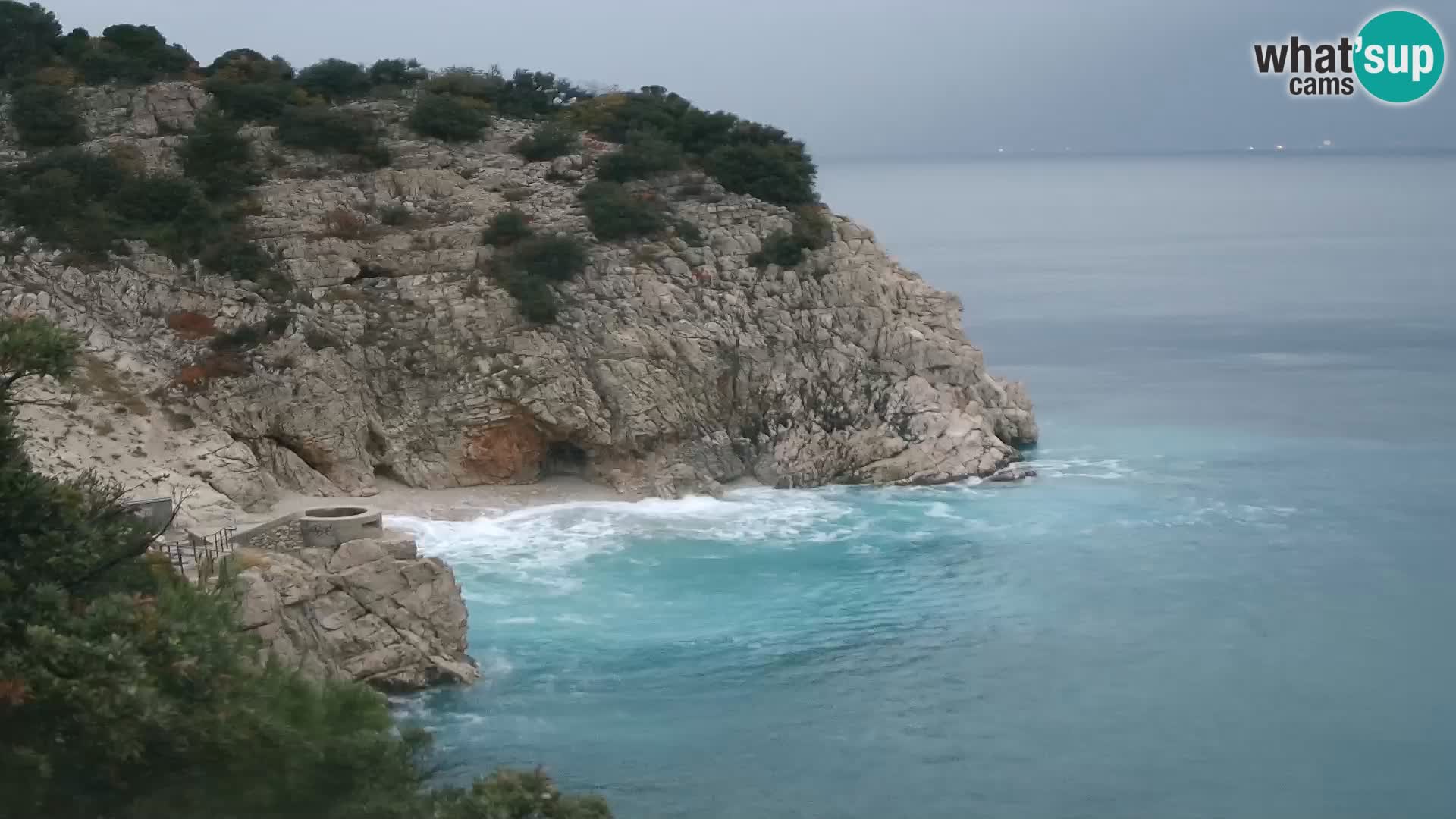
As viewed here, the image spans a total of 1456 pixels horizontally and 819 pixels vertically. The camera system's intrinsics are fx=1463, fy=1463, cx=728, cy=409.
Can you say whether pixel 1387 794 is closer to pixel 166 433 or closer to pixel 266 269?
pixel 166 433

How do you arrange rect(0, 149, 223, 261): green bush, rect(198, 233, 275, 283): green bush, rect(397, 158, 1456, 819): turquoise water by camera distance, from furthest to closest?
rect(198, 233, 275, 283): green bush, rect(0, 149, 223, 261): green bush, rect(397, 158, 1456, 819): turquoise water

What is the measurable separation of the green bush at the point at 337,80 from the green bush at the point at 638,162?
754 cm

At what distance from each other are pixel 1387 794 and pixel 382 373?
788 inches

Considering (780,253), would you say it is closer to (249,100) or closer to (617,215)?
(617,215)

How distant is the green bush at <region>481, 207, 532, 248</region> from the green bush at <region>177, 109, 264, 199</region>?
17.8ft

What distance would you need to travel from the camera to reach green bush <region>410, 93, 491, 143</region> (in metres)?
35.3

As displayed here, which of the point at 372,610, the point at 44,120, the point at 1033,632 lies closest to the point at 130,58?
the point at 44,120

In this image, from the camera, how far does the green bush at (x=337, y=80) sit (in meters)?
38.0

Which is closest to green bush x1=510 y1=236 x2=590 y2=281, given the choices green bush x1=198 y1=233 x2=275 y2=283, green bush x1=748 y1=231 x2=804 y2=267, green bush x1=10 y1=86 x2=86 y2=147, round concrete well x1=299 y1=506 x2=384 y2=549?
green bush x1=748 y1=231 x2=804 y2=267

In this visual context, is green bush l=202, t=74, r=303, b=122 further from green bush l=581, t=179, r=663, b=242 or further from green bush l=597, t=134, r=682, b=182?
green bush l=581, t=179, r=663, b=242

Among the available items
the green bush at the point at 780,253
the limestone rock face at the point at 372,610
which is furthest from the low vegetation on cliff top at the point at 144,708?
the green bush at the point at 780,253

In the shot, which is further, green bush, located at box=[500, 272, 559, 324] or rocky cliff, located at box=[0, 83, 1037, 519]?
green bush, located at box=[500, 272, 559, 324]

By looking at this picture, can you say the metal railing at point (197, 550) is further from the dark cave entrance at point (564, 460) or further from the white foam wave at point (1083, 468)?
the white foam wave at point (1083, 468)

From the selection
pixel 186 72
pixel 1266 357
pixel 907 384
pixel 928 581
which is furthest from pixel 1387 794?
pixel 1266 357
